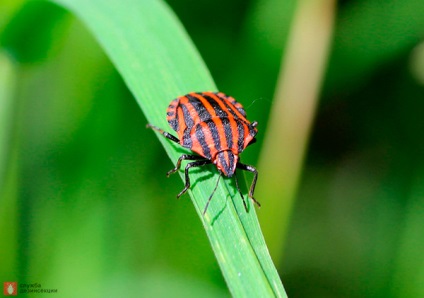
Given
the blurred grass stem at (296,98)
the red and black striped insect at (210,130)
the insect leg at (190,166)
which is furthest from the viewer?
the blurred grass stem at (296,98)

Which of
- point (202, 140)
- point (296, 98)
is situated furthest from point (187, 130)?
Answer: point (296, 98)

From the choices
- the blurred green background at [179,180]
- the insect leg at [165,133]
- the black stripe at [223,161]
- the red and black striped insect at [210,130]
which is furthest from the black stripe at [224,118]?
the blurred green background at [179,180]

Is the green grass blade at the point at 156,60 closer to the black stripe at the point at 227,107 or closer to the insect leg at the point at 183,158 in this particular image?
the insect leg at the point at 183,158

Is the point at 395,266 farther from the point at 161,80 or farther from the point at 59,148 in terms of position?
the point at 59,148

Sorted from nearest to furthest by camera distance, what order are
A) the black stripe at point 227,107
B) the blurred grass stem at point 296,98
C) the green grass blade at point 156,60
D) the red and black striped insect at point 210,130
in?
the green grass blade at point 156,60 < the red and black striped insect at point 210,130 < the black stripe at point 227,107 < the blurred grass stem at point 296,98

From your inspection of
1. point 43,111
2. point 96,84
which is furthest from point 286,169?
point 43,111

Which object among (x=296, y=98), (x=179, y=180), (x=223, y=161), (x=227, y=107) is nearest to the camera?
(x=223, y=161)

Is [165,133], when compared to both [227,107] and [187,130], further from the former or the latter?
[227,107]

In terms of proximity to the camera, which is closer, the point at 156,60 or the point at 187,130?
the point at 156,60
